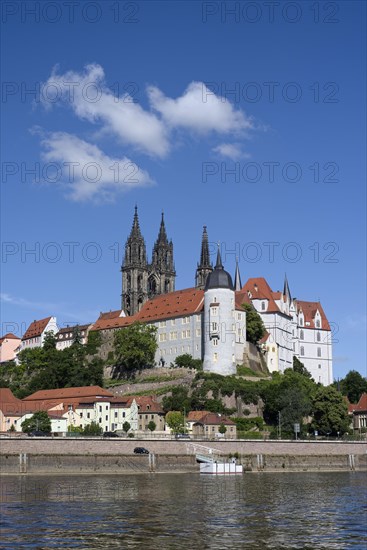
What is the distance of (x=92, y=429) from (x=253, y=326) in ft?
114

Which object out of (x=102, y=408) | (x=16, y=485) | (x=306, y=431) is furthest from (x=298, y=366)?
(x=16, y=485)

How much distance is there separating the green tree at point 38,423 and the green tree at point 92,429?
4.33 m

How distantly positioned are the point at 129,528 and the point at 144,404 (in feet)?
216

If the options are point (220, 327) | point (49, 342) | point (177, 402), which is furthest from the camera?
point (49, 342)

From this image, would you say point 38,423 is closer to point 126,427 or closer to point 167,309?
point 126,427

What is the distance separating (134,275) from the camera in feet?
551

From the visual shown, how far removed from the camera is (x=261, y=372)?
118 m

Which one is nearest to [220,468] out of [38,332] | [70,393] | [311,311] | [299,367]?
[70,393]

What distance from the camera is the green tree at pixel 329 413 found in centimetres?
9919

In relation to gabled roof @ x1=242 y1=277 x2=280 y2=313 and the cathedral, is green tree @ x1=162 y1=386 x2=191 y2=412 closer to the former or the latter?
gabled roof @ x1=242 y1=277 x2=280 y2=313

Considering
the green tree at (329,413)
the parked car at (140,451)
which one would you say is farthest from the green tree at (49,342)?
the parked car at (140,451)

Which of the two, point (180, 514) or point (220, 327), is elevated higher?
point (220, 327)

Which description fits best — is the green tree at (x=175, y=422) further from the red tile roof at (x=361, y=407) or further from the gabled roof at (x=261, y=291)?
the gabled roof at (x=261, y=291)

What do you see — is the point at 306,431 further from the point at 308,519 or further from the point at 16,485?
the point at 308,519
